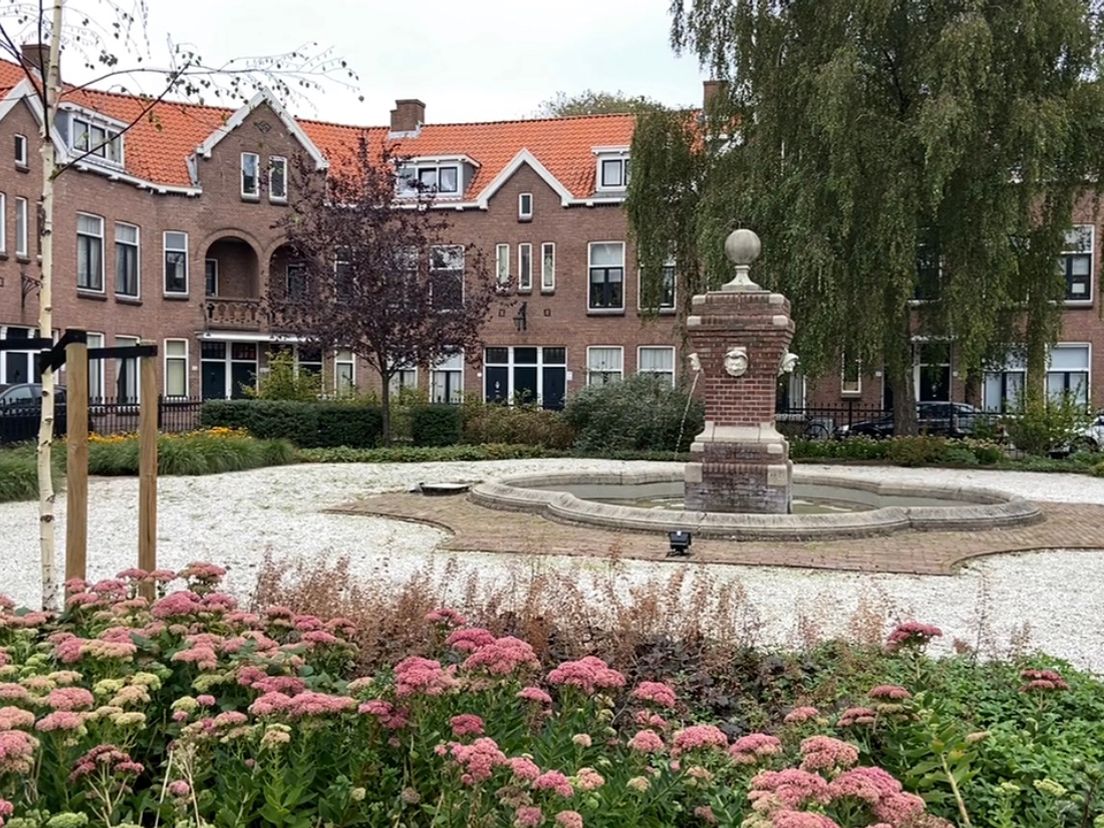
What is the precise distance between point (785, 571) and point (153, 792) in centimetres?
685

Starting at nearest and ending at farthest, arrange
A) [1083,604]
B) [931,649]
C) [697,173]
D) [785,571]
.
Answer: [931,649]
[1083,604]
[785,571]
[697,173]

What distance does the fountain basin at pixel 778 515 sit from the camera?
1093cm

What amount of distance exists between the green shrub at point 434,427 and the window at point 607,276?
1068cm

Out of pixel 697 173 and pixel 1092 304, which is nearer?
pixel 697 173

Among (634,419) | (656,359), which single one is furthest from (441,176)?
(634,419)

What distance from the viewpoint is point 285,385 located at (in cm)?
2700

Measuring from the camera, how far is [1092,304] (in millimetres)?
31406

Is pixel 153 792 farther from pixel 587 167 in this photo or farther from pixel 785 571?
pixel 587 167

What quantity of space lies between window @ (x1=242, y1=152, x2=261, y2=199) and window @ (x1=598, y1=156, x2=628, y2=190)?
11653 mm

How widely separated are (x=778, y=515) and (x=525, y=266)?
25.1 m

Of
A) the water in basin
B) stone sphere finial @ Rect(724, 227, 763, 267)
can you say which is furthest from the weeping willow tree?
stone sphere finial @ Rect(724, 227, 763, 267)

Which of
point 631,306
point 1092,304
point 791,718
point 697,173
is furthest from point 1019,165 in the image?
point 791,718

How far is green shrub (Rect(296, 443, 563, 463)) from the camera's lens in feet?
73.6

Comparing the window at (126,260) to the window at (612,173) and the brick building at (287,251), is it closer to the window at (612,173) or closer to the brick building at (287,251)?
the brick building at (287,251)
